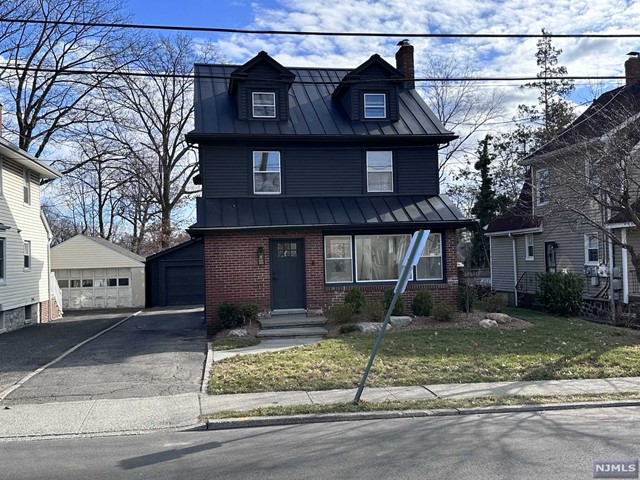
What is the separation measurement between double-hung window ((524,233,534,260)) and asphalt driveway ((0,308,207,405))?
15018 mm

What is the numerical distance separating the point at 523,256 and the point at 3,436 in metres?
23.1

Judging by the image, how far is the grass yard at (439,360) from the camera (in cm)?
977

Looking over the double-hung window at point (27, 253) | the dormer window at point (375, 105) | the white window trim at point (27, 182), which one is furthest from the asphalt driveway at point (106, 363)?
the dormer window at point (375, 105)

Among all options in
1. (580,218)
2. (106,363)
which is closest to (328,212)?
(580,218)

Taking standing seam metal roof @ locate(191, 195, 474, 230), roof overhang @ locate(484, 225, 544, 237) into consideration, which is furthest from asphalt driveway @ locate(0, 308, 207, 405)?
roof overhang @ locate(484, 225, 544, 237)

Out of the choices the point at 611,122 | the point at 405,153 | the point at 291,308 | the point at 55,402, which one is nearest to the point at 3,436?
the point at 55,402

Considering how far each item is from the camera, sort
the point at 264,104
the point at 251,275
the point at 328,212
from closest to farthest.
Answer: the point at 251,275 → the point at 328,212 → the point at 264,104

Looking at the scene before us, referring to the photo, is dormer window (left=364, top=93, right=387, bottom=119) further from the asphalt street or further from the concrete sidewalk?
the asphalt street

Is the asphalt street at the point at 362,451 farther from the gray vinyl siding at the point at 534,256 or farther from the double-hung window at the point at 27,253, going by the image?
the gray vinyl siding at the point at 534,256

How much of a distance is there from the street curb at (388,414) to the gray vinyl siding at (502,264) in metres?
18.8

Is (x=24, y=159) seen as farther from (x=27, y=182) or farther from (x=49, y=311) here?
(x=49, y=311)

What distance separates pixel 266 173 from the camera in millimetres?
18344
